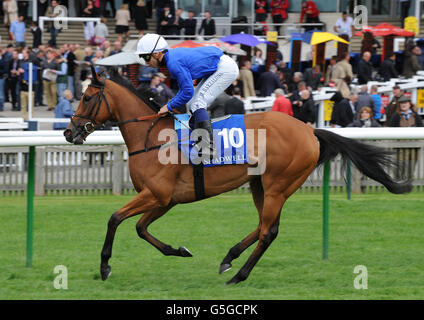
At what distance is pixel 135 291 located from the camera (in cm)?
590

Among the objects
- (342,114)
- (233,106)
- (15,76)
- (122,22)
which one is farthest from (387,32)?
(15,76)

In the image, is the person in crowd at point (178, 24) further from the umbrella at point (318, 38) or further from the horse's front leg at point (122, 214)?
the horse's front leg at point (122, 214)

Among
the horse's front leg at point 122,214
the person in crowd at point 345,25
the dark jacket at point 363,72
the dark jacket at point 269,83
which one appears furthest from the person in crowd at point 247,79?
the horse's front leg at point 122,214

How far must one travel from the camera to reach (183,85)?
20.7ft

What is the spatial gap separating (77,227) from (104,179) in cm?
221

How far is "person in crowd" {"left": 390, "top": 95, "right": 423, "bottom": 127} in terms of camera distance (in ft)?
39.9

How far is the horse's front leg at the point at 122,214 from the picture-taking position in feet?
20.5

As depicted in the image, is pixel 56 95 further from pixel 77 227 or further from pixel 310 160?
pixel 310 160

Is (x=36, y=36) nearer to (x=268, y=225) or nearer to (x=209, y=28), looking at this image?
(x=209, y=28)

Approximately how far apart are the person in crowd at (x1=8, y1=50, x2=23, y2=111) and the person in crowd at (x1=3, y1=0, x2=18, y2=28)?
4.18 metres

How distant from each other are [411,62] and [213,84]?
12678mm

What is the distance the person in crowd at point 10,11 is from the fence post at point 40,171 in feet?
39.8

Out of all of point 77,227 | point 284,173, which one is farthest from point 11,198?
point 284,173
